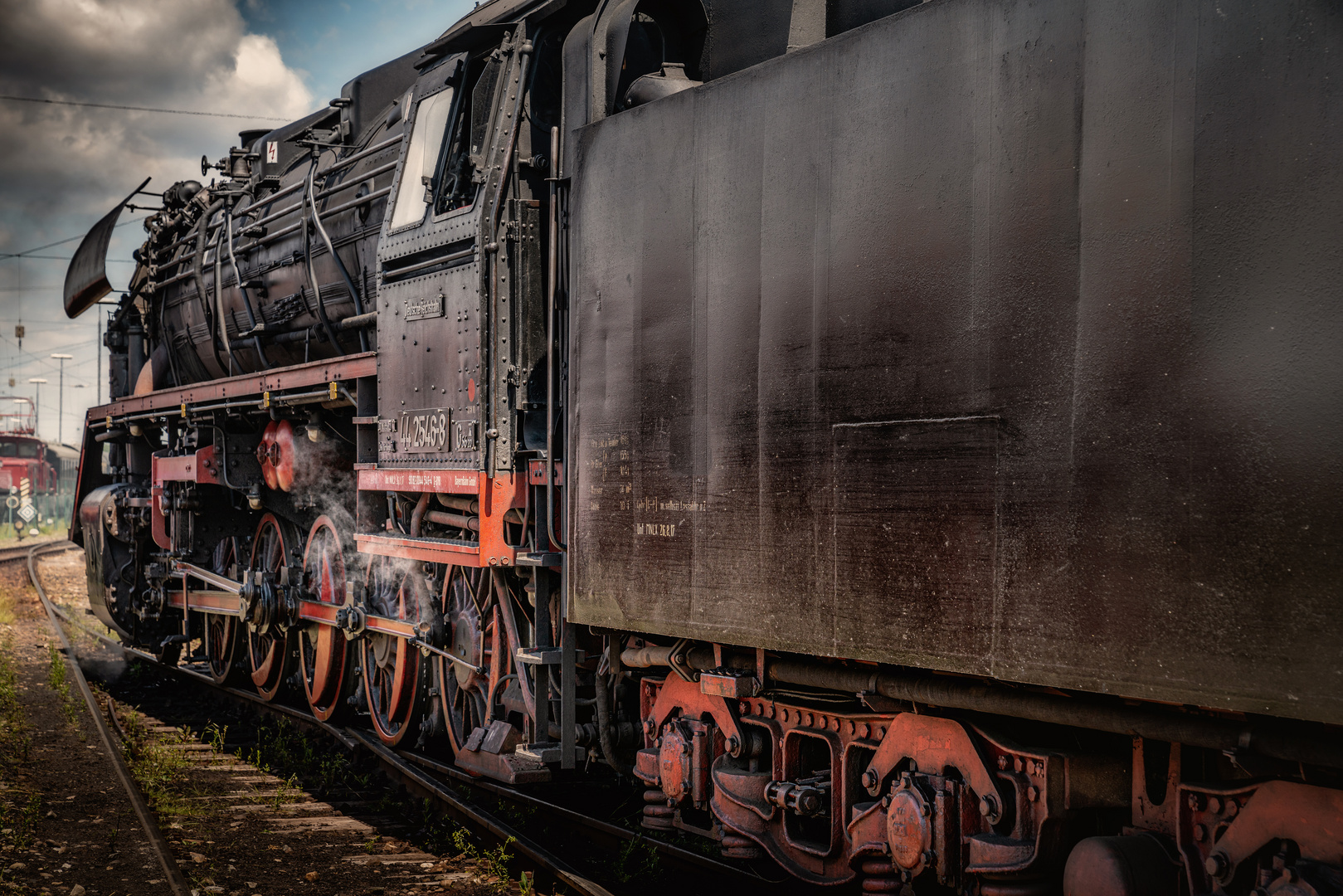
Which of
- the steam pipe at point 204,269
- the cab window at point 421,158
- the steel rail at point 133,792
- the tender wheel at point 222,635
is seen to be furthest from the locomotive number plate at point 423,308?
the tender wheel at point 222,635

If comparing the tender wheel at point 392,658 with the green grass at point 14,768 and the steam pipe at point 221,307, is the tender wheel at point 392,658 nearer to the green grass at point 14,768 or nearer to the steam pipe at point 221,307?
the green grass at point 14,768

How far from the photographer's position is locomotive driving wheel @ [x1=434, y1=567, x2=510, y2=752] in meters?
5.55

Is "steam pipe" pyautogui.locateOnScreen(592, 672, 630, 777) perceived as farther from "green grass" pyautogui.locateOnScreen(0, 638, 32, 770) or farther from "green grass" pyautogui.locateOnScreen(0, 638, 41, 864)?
"green grass" pyautogui.locateOnScreen(0, 638, 32, 770)

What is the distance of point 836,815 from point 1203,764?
123cm

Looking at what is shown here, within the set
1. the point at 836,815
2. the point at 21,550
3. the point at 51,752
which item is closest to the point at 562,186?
the point at 836,815

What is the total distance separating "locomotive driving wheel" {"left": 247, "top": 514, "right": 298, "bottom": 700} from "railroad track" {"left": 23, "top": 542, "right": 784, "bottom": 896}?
6.3 inches

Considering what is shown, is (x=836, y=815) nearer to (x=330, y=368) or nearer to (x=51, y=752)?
(x=330, y=368)

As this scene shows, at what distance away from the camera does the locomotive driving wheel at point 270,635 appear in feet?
27.3

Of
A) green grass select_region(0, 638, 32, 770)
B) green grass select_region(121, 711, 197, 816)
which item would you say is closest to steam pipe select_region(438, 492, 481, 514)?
green grass select_region(121, 711, 197, 816)

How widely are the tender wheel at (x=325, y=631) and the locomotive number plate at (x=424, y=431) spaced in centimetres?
184

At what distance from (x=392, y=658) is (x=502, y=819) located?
174cm

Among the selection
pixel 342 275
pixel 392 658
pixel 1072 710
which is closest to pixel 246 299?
pixel 342 275

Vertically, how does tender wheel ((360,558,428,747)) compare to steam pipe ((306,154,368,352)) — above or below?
below

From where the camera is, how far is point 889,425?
3170 millimetres
